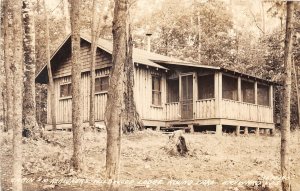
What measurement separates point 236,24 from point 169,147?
33.9 metres

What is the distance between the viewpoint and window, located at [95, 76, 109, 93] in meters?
21.3

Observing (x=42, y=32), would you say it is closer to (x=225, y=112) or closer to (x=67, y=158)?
(x=225, y=112)

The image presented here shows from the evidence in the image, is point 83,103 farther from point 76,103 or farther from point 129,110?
point 76,103

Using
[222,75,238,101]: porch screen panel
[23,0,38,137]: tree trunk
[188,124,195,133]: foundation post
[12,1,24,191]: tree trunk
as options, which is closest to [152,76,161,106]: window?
[188,124,195,133]: foundation post

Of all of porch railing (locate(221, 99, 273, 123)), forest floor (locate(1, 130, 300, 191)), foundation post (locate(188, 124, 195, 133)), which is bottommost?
forest floor (locate(1, 130, 300, 191))

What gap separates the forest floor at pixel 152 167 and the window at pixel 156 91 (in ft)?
20.8

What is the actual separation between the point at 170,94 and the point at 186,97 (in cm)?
147

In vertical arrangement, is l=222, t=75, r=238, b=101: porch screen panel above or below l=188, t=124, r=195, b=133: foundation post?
above

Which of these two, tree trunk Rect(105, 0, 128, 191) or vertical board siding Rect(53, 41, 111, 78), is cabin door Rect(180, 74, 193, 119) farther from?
tree trunk Rect(105, 0, 128, 191)

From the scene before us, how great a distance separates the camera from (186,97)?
21641 millimetres

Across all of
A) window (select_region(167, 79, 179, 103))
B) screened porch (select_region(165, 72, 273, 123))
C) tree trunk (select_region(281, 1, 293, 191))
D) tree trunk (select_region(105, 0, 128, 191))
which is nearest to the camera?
tree trunk (select_region(105, 0, 128, 191))

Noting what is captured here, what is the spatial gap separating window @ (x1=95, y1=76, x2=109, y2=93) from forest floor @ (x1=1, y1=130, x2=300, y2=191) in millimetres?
5764

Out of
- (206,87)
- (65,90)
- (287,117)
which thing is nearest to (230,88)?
(206,87)

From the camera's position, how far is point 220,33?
139 ft
